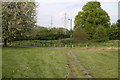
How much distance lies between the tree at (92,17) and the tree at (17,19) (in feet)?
67.2

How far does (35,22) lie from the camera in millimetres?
24781

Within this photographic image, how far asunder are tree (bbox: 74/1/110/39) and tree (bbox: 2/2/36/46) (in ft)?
67.2

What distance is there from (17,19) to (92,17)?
25.6 m

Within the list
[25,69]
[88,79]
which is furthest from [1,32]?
[88,79]

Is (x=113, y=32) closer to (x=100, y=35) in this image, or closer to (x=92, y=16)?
(x=92, y=16)

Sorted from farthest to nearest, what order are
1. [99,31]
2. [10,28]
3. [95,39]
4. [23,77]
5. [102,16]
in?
[102,16]
[95,39]
[99,31]
[10,28]
[23,77]

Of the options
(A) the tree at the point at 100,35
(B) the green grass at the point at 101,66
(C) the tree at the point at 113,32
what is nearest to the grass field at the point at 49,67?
(B) the green grass at the point at 101,66

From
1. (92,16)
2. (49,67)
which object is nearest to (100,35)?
(92,16)

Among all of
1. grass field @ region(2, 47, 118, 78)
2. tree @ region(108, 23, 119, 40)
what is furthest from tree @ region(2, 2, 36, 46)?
tree @ region(108, 23, 119, 40)

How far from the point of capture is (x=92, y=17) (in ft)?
137

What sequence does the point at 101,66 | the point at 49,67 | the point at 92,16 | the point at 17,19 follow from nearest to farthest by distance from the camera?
the point at 49,67, the point at 101,66, the point at 17,19, the point at 92,16

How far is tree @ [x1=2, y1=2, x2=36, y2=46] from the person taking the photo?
21.3m

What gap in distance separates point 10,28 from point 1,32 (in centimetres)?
147

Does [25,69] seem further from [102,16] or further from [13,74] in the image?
[102,16]
